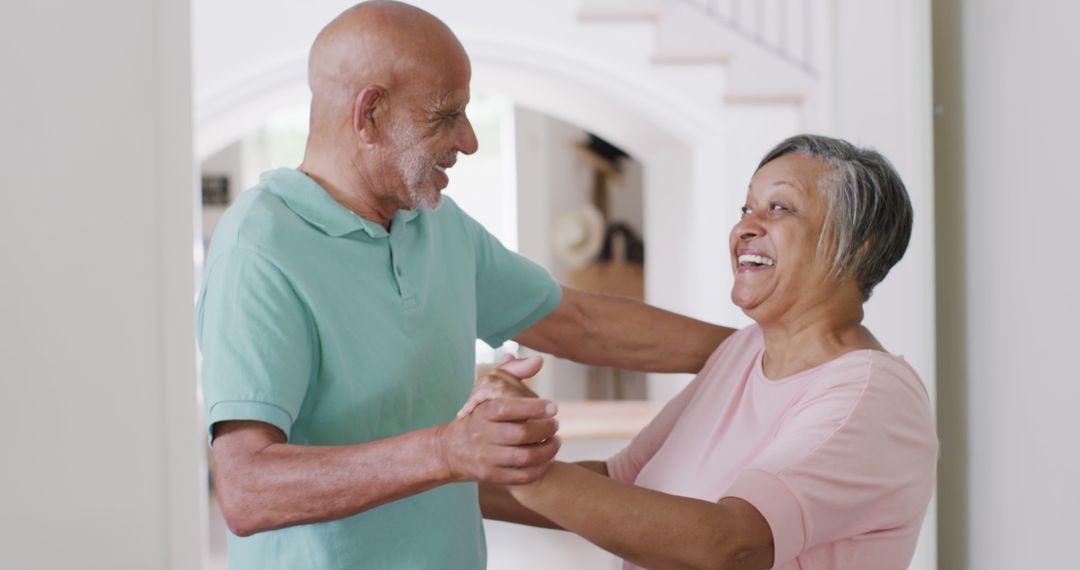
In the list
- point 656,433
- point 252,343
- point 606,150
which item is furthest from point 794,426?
point 606,150

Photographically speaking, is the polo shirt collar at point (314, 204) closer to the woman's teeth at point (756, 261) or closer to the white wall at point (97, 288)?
the white wall at point (97, 288)

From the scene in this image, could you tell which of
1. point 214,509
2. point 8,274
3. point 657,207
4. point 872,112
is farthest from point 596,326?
point 214,509

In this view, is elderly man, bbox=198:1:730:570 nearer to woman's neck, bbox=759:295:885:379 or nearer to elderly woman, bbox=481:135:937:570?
elderly woman, bbox=481:135:937:570

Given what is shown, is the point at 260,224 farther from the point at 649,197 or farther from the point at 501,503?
the point at 649,197

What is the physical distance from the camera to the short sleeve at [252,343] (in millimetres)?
1396

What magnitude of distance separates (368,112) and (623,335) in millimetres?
686

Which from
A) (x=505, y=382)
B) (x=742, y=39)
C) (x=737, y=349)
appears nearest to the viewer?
(x=505, y=382)

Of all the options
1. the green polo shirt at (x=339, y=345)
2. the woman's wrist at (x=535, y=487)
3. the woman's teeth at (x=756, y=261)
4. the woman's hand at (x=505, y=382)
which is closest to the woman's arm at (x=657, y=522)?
the woman's wrist at (x=535, y=487)

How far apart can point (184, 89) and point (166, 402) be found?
361 millimetres

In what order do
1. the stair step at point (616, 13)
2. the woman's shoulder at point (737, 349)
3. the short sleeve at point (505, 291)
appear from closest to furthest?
the woman's shoulder at point (737, 349) → the short sleeve at point (505, 291) → the stair step at point (616, 13)

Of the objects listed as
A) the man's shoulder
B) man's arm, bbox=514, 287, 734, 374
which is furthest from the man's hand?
man's arm, bbox=514, 287, 734, 374

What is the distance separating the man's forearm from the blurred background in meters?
0.07

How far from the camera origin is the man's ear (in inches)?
63.3

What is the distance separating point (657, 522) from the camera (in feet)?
4.54
